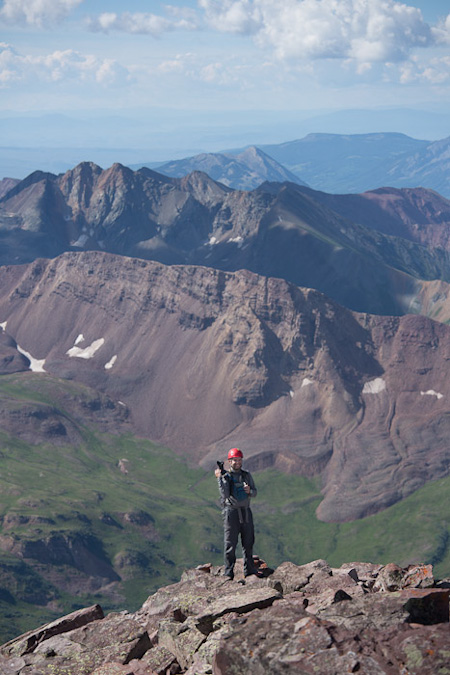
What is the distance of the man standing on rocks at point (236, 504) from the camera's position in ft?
121

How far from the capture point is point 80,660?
31.4 m

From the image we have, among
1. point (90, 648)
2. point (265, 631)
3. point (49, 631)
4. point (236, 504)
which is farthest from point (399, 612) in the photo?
point (49, 631)

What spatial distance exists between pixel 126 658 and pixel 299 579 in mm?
10492

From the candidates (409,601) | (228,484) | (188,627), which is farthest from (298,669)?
(228,484)

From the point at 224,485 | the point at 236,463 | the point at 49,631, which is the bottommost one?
the point at 49,631

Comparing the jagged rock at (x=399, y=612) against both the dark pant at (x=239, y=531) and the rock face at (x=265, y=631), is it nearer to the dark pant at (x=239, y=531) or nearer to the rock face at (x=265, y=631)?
the rock face at (x=265, y=631)

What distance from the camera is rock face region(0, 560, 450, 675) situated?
23203 mm

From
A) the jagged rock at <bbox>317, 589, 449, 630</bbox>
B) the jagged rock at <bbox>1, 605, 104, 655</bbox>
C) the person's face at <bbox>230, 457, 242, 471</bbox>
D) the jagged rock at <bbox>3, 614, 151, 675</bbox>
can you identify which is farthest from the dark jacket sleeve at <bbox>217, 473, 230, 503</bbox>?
the jagged rock at <bbox>317, 589, 449, 630</bbox>

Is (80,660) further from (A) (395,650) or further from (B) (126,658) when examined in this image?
(A) (395,650)

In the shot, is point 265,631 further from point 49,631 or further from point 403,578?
point 49,631

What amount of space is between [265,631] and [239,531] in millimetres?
13420

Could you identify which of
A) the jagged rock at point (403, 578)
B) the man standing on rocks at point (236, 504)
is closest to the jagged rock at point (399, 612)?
the jagged rock at point (403, 578)

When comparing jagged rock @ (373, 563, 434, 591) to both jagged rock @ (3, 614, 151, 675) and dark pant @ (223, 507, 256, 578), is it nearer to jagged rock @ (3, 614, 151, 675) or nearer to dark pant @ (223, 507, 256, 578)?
dark pant @ (223, 507, 256, 578)

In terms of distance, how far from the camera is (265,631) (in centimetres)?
2512
